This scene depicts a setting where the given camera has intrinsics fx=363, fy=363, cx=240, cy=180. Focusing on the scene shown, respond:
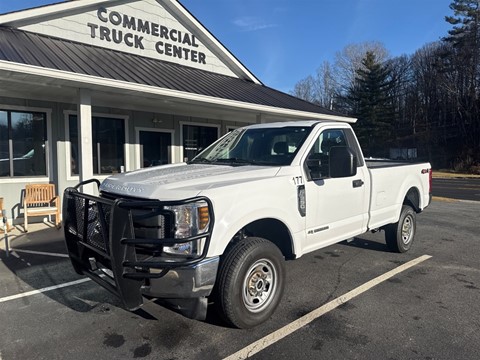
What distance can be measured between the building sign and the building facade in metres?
0.03

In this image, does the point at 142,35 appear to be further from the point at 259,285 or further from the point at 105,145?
the point at 259,285

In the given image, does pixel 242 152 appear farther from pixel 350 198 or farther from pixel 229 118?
pixel 229 118

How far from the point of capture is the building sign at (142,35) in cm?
1005

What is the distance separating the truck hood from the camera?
3.07 m

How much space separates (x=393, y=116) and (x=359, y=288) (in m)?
49.0

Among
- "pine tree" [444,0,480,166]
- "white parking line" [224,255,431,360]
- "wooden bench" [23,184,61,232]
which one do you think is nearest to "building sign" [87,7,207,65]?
"wooden bench" [23,184,61,232]

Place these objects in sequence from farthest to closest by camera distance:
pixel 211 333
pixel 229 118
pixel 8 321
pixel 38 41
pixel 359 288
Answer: pixel 229 118 → pixel 38 41 → pixel 359 288 → pixel 8 321 → pixel 211 333

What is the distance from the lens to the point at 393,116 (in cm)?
4850

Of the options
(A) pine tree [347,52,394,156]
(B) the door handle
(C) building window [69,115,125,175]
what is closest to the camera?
(B) the door handle

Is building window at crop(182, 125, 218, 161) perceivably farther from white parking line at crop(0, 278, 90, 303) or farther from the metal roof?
white parking line at crop(0, 278, 90, 303)

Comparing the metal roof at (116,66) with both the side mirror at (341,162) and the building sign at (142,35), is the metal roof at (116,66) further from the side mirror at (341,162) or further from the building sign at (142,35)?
the side mirror at (341,162)

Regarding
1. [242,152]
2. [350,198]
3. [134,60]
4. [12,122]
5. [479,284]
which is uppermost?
[134,60]

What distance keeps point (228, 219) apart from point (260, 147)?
1.66 meters

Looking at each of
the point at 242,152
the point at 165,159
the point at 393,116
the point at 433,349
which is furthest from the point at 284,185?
the point at 393,116
